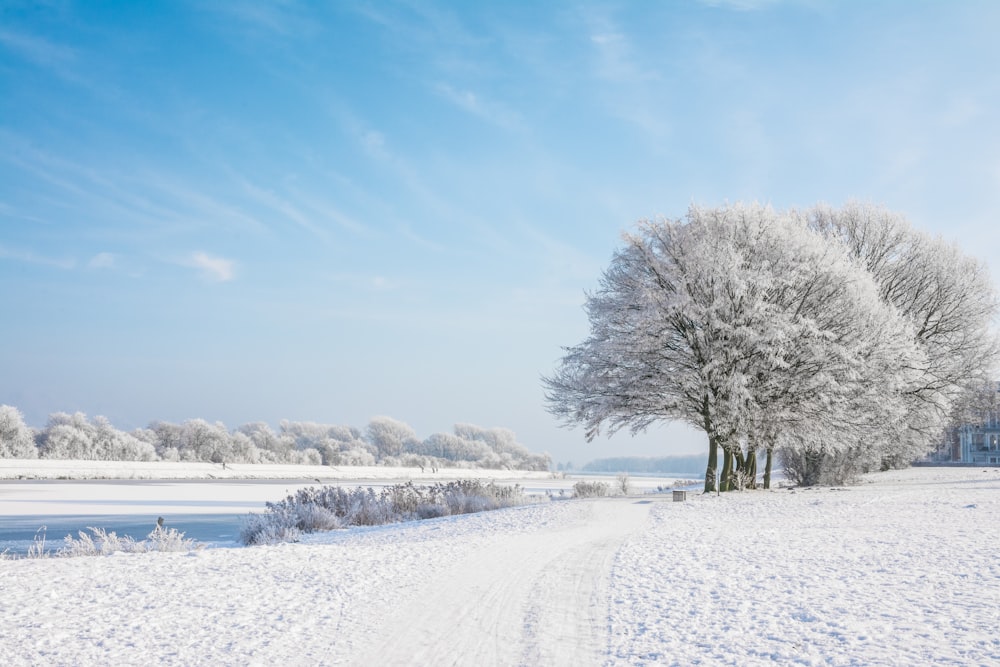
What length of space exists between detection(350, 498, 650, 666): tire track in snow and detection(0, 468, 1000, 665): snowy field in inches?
1.1

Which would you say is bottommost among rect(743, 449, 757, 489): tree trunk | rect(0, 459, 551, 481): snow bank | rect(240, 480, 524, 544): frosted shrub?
rect(0, 459, 551, 481): snow bank

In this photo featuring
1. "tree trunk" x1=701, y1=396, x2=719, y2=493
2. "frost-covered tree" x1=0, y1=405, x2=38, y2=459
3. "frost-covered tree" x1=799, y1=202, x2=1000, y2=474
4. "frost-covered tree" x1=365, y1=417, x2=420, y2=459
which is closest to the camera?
"tree trunk" x1=701, y1=396, x2=719, y2=493

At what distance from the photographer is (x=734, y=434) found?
80.8ft

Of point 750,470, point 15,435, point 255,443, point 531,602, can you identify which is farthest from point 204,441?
point 531,602

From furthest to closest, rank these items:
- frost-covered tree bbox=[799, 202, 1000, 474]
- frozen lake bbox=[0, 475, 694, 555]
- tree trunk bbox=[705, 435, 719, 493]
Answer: frost-covered tree bbox=[799, 202, 1000, 474], tree trunk bbox=[705, 435, 719, 493], frozen lake bbox=[0, 475, 694, 555]

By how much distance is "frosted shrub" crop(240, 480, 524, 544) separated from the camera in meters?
15.1

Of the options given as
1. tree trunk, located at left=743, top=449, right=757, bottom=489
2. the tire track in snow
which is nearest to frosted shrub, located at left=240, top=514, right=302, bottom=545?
the tire track in snow

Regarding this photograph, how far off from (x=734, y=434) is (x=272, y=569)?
18.9 metres

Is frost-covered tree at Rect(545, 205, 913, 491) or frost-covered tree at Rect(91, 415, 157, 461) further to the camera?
frost-covered tree at Rect(91, 415, 157, 461)

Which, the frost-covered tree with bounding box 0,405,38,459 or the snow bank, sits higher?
the frost-covered tree with bounding box 0,405,38,459

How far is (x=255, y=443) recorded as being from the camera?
9656 centimetres

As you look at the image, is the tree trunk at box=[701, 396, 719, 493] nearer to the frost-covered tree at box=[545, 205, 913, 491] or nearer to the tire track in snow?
the frost-covered tree at box=[545, 205, 913, 491]

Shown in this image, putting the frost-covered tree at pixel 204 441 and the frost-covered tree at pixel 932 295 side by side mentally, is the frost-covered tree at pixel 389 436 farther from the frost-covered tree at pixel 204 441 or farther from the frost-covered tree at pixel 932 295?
the frost-covered tree at pixel 932 295

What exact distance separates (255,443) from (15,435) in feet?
130
